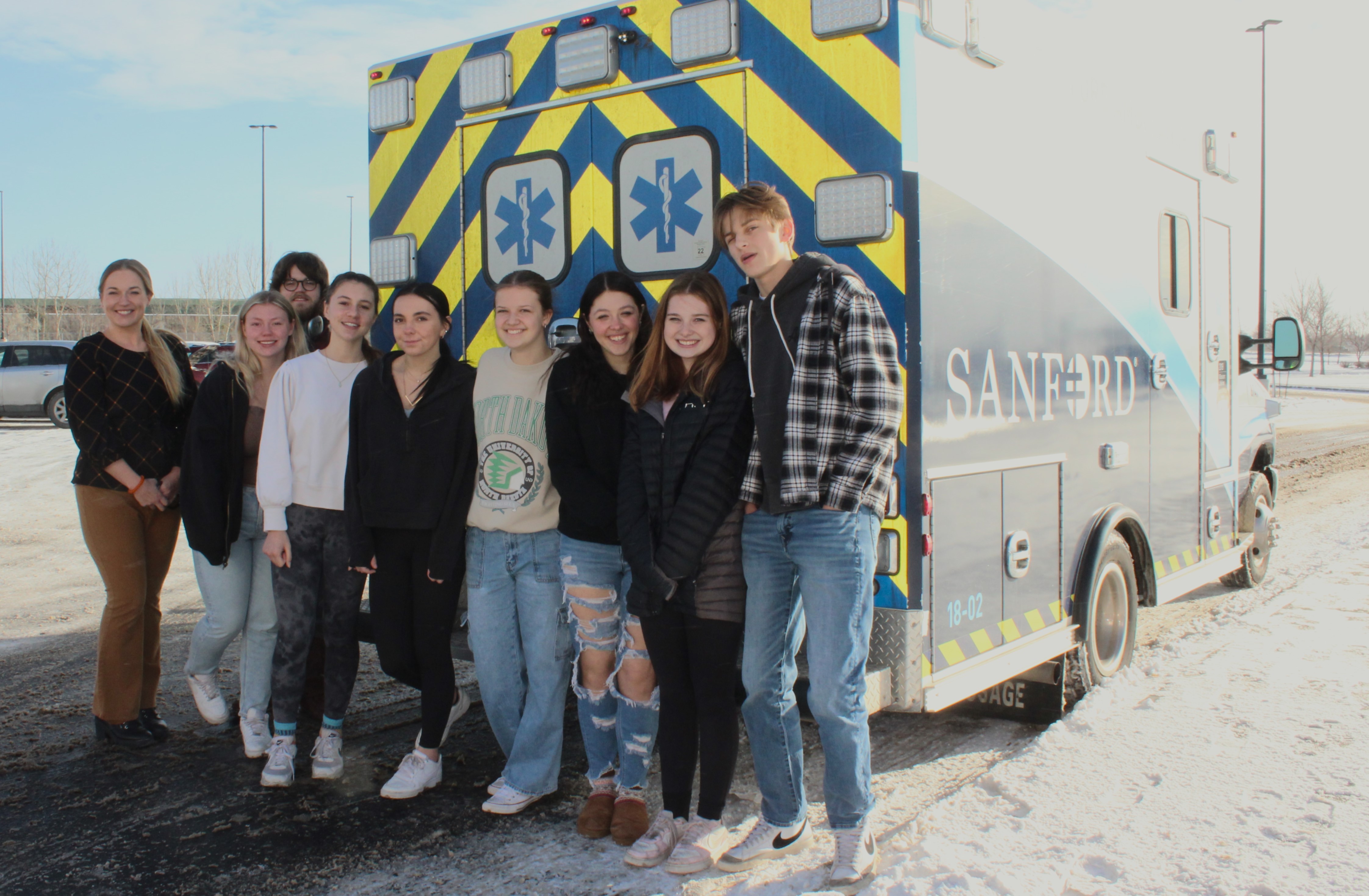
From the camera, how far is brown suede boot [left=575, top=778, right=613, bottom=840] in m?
3.26

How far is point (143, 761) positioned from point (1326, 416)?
2804 cm

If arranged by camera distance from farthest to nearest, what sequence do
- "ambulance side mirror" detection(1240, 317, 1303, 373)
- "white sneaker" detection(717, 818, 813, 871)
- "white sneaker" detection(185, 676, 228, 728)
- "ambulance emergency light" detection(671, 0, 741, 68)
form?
"ambulance side mirror" detection(1240, 317, 1303, 373)
"white sneaker" detection(185, 676, 228, 728)
"ambulance emergency light" detection(671, 0, 741, 68)
"white sneaker" detection(717, 818, 813, 871)

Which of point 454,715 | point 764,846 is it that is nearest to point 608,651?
point 764,846

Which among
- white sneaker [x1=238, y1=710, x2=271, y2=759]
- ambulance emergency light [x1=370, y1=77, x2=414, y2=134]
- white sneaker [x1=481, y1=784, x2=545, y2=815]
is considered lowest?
white sneaker [x1=481, y1=784, x2=545, y2=815]

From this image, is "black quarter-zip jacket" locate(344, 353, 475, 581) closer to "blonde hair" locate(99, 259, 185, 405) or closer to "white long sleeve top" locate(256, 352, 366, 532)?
"white long sleeve top" locate(256, 352, 366, 532)

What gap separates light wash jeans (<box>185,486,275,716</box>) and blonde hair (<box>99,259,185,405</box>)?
559 millimetres

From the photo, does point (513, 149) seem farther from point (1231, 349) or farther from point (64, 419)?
point (64, 419)

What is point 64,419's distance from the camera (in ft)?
60.3

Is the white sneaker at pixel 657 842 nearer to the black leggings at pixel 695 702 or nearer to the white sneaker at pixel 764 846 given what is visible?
the black leggings at pixel 695 702

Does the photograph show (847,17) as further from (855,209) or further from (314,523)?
(314,523)

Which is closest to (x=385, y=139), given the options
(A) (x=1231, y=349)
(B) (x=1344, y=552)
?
(A) (x=1231, y=349)

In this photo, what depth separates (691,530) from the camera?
2902 mm

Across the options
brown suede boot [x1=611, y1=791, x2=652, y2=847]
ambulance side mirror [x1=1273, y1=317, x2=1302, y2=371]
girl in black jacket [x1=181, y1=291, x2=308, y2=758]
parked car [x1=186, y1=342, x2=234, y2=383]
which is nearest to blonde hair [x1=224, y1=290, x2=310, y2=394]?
girl in black jacket [x1=181, y1=291, x2=308, y2=758]

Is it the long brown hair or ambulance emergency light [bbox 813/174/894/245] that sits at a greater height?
ambulance emergency light [bbox 813/174/894/245]
